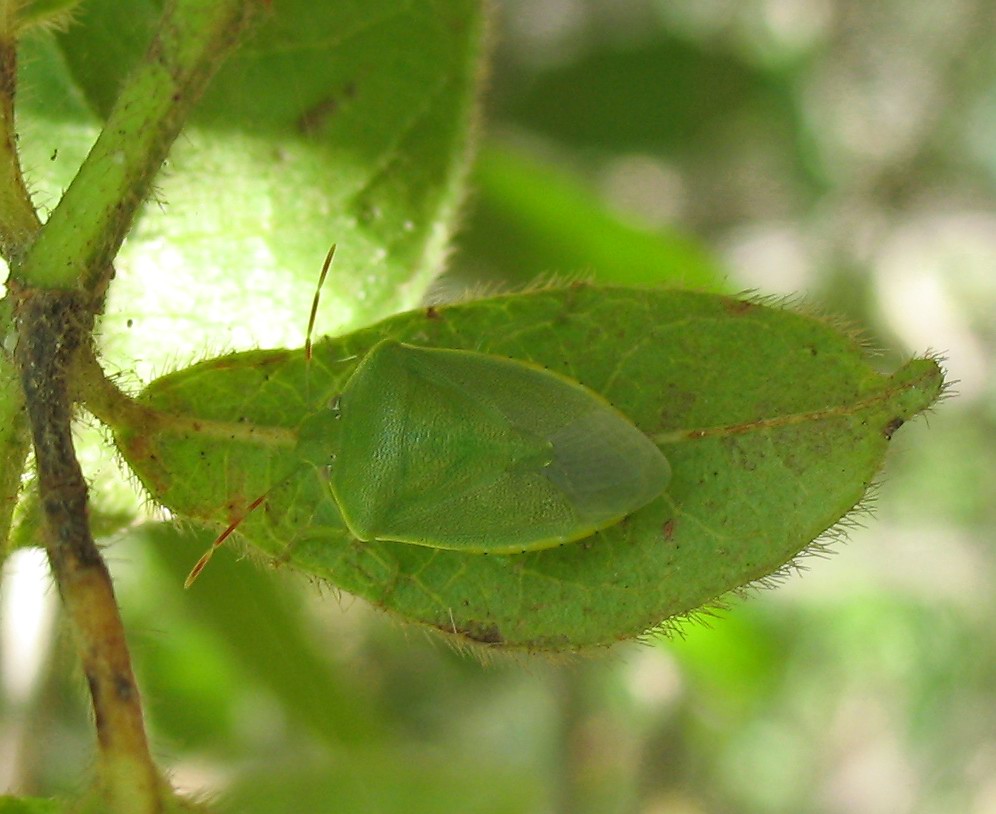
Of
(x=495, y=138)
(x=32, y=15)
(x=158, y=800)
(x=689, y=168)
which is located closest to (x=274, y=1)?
(x=32, y=15)

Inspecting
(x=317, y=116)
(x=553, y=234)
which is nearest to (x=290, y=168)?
(x=317, y=116)

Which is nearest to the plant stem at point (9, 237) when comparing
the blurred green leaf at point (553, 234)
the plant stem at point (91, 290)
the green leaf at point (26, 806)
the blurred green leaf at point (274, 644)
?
the plant stem at point (91, 290)

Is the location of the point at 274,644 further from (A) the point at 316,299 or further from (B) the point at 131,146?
(B) the point at 131,146

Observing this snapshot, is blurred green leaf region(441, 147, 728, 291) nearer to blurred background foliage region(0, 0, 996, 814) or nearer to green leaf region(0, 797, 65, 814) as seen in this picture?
blurred background foliage region(0, 0, 996, 814)

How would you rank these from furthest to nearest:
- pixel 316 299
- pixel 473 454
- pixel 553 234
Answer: pixel 553 234, pixel 473 454, pixel 316 299

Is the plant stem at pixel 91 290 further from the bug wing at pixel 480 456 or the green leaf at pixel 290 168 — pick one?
the bug wing at pixel 480 456

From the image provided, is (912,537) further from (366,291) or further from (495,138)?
(366,291)
